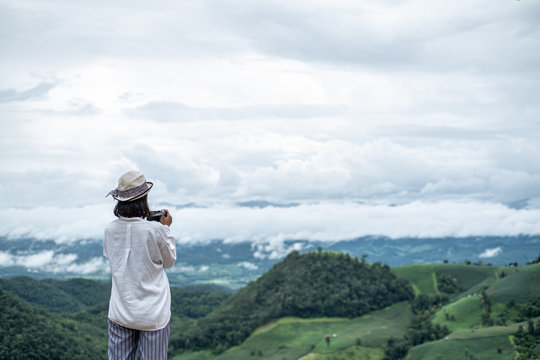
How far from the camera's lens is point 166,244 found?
6.66 meters

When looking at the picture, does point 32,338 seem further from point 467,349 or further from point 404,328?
point 404,328

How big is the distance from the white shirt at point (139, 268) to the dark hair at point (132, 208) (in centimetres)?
12

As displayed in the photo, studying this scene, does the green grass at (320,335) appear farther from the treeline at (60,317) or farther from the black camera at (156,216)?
the black camera at (156,216)

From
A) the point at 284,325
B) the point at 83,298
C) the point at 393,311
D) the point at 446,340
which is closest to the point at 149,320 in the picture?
the point at 446,340

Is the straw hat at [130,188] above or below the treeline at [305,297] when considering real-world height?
above

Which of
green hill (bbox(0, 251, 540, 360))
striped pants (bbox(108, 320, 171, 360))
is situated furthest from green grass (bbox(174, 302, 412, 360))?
striped pants (bbox(108, 320, 171, 360))

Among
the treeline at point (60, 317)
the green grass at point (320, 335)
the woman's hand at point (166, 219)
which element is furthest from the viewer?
the green grass at point (320, 335)

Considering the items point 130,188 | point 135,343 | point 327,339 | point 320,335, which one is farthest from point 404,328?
point 130,188

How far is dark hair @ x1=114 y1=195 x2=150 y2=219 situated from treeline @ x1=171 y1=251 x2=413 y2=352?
108168mm

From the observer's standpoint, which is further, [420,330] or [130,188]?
[420,330]

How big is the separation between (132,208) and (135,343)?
1.86 metres

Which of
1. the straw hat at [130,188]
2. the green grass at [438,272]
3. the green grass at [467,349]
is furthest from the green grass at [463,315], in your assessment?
the straw hat at [130,188]

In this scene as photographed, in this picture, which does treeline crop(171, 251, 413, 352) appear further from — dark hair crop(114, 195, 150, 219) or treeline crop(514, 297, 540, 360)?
dark hair crop(114, 195, 150, 219)

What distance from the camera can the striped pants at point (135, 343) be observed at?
6.79m
